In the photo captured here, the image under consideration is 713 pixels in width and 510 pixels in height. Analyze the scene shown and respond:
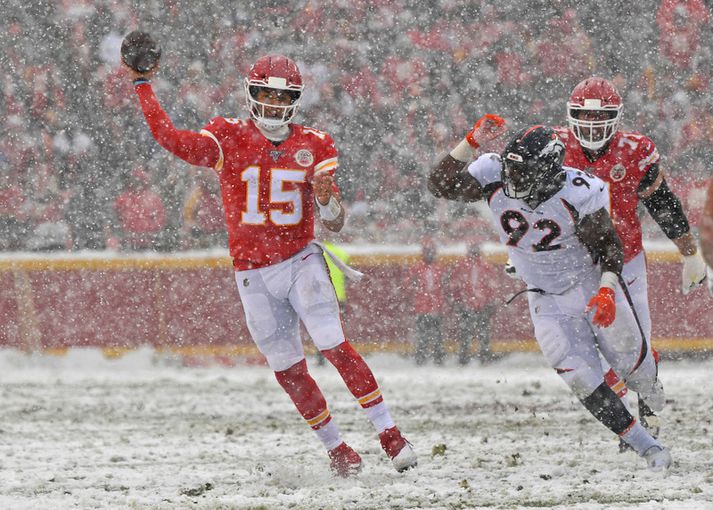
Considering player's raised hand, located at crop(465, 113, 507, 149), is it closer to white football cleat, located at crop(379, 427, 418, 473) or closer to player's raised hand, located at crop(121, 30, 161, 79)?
white football cleat, located at crop(379, 427, 418, 473)

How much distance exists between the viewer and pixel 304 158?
250 inches

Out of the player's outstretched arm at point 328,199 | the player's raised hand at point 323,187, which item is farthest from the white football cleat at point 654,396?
the player's raised hand at point 323,187

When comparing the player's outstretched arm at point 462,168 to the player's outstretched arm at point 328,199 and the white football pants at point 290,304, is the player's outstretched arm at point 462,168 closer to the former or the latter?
the player's outstretched arm at point 328,199

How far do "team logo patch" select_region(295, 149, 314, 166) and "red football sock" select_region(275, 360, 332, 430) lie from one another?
1.04m

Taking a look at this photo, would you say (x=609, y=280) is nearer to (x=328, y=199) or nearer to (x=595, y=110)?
(x=595, y=110)

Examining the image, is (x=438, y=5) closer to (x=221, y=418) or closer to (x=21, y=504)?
(x=221, y=418)

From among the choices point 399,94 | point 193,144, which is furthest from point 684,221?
point 399,94

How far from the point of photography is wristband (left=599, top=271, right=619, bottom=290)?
5930 millimetres

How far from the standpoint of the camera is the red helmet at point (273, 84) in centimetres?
631

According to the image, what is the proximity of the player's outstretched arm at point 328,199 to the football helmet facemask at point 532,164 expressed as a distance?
33.1 inches

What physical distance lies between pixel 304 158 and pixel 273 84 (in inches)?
16.2

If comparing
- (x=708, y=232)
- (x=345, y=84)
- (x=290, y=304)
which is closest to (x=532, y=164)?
(x=290, y=304)

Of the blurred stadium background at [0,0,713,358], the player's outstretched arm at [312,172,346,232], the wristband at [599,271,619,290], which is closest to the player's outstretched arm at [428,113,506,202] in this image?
the player's outstretched arm at [312,172,346,232]

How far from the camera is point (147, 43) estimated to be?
6.18 meters
